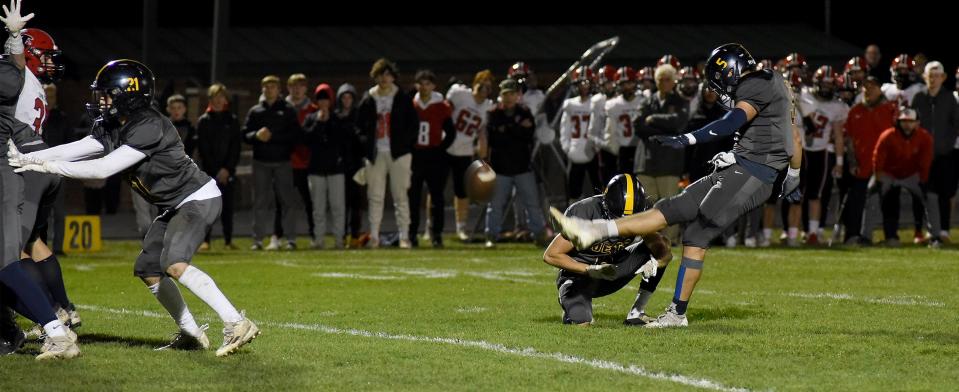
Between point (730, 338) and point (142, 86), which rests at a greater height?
point (142, 86)

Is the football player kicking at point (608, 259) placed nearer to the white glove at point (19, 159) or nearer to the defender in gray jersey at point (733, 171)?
the defender in gray jersey at point (733, 171)

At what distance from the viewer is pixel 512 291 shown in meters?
11.1

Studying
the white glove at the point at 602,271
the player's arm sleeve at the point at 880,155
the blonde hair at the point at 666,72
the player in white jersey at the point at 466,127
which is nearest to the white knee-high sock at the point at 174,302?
the white glove at the point at 602,271

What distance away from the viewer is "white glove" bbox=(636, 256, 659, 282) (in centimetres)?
880

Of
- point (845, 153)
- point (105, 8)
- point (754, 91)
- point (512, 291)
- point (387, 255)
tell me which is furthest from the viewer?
point (105, 8)

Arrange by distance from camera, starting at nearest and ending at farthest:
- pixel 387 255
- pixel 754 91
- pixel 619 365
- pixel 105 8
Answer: pixel 619 365 → pixel 754 91 → pixel 387 255 → pixel 105 8

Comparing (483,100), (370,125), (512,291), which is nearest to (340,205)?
(370,125)

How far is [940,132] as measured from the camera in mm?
15992

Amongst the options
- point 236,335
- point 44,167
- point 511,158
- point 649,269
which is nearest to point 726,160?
point 649,269

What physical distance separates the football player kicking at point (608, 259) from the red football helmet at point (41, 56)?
3022 millimetres

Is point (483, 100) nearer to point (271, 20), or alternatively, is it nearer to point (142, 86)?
point (142, 86)

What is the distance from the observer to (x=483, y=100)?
1664 centimetres

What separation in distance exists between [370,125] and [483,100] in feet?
5.15

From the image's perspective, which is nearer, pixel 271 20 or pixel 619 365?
pixel 619 365
